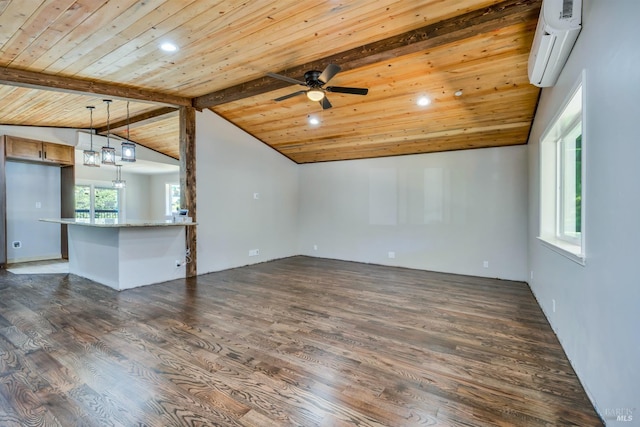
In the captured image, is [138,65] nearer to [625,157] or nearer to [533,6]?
[533,6]

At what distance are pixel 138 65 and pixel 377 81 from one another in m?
2.83

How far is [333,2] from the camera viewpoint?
8.20 feet

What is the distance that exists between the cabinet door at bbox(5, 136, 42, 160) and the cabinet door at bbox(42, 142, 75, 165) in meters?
0.11

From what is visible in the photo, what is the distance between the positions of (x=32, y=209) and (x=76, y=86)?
13.0 ft

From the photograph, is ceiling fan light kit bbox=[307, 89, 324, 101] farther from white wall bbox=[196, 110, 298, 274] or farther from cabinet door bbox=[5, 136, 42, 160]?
cabinet door bbox=[5, 136, 42, 160]

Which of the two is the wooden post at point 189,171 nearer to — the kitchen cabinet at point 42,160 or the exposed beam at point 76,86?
the exposed beam at point 76,86

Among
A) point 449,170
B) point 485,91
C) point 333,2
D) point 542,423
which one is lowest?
point 542,423

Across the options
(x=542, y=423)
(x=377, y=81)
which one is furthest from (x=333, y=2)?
(x=542, y=423)

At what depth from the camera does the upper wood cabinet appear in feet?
18.3

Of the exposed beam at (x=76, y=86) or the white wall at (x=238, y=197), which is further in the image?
the white wall at (x=238, y=197)

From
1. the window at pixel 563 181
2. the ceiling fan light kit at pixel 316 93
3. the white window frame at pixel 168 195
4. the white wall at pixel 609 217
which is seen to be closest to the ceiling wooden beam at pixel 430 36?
the ceiling fan light kit at pixel 316 93

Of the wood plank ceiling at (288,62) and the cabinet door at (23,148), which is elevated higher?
the wood plank ceiling at (288,62)

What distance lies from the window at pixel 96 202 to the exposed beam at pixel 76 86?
5910mm

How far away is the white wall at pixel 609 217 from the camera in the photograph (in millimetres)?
1368
